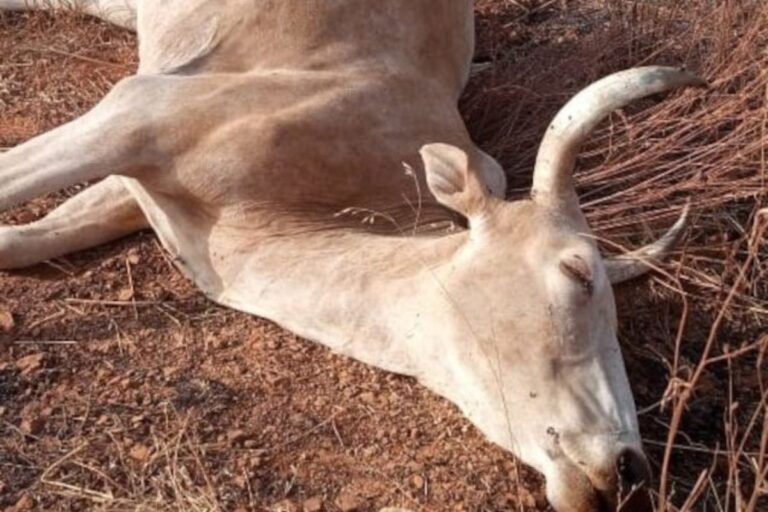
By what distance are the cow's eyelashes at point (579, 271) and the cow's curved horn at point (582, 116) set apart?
29 cm

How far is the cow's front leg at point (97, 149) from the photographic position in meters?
4.82

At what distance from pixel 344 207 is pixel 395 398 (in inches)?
29.4

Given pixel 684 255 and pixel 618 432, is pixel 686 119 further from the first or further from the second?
pixel 618 432

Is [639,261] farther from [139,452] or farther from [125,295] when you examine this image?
[125,295]

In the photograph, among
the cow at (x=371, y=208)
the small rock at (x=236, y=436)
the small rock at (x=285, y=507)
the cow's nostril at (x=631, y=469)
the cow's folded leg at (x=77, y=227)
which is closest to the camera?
the cow's nostril at (x=631, y=469)

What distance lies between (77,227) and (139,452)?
1.32m

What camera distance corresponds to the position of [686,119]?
5.98 m

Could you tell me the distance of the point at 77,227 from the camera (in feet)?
17.4

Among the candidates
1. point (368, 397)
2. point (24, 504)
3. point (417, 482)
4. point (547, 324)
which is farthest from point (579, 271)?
point (24, 504)

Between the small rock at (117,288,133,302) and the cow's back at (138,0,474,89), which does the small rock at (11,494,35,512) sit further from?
the cow's back at (138,0,474,89)

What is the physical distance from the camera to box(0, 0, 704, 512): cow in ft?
13.0

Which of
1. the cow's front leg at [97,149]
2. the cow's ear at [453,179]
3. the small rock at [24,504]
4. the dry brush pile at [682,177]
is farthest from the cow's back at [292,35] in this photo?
the small rock at [24,504]

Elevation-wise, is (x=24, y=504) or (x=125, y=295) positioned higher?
(x=24, y=504)

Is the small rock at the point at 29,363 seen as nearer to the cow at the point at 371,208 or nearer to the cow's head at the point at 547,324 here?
the cow at the point at 371,208
